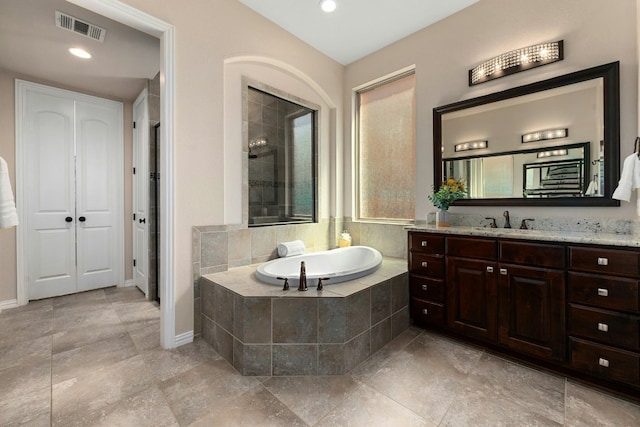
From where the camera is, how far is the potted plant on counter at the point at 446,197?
99.9 inches

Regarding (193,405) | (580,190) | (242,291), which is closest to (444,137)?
(580,190)

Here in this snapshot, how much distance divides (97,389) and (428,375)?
2.05 meters

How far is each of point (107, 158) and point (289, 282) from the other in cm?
332

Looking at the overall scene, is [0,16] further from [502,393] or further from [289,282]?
[502,393]

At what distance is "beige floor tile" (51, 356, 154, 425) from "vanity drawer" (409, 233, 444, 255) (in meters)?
2.20

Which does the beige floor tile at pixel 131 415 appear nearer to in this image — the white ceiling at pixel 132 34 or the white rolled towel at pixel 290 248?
the white rolled towel at pixel 290 248

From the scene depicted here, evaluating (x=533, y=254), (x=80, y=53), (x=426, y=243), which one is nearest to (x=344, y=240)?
(x=426, y=243)

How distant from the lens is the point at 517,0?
7.54ft

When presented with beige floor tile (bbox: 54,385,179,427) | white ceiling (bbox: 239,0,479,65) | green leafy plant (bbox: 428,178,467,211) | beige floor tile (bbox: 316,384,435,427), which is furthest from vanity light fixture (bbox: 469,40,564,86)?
beige floor tile (bbox: 54,385,179,427)

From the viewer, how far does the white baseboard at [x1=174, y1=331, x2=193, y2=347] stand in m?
2.17

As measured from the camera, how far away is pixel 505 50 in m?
2.37

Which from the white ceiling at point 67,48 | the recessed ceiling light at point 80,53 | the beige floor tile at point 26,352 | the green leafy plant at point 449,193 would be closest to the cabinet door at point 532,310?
the green leafy plant at point 449,193

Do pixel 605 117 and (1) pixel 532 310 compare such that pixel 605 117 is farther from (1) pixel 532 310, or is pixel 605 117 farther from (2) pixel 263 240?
(2) pixel 263 240

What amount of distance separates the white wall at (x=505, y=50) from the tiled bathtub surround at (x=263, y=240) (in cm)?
53
